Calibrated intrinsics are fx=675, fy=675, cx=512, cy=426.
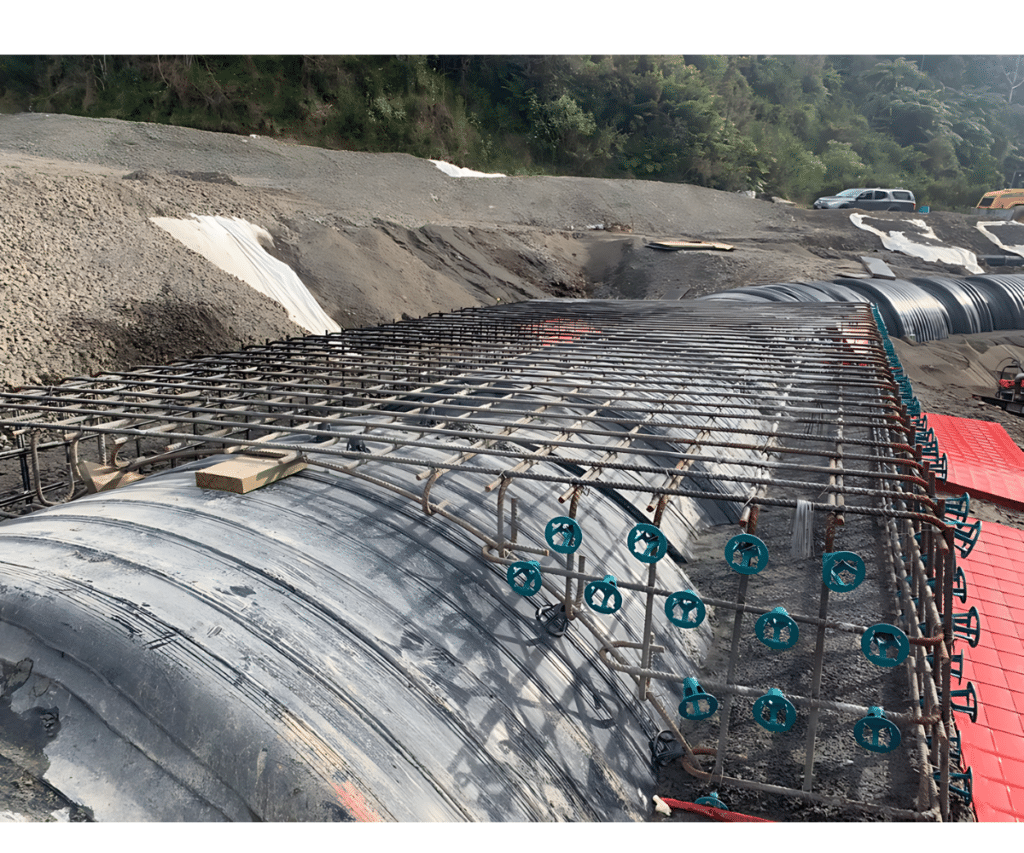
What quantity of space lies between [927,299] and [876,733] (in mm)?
25770

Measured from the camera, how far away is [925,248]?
36281 mm

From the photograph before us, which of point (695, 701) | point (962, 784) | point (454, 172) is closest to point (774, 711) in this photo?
point (695, 701)

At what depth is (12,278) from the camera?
1345 cm

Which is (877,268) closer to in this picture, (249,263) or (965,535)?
(249,263)

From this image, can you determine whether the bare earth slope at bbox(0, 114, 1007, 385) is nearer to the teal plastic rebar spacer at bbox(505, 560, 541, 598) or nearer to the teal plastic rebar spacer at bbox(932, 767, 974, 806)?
the teal plastic rebar spacer at bbox(505, 560, 541, 598)

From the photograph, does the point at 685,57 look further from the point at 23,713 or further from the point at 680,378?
the point at 23,713

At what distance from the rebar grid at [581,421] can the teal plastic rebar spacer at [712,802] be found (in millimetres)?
122

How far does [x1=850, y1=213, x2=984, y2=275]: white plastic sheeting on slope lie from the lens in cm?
3578

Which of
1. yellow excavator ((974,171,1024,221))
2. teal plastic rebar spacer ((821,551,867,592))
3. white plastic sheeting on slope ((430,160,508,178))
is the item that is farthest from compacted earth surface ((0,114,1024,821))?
yellow excavator ((974,171,1024,221))

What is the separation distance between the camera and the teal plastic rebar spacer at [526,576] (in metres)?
4.29

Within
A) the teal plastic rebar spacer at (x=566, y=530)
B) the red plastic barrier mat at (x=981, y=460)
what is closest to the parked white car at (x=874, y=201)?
the red plastic barrier mat at (x=981, y=460)

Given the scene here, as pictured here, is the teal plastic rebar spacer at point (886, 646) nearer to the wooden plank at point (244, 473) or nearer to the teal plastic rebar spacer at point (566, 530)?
the teal plastic rebar spacer at point (566, 530)

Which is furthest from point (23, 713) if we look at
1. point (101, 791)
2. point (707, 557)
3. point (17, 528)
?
point (707, 557)

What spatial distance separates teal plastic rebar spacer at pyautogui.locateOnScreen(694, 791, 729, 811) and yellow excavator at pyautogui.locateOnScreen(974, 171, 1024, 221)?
54684 mm
